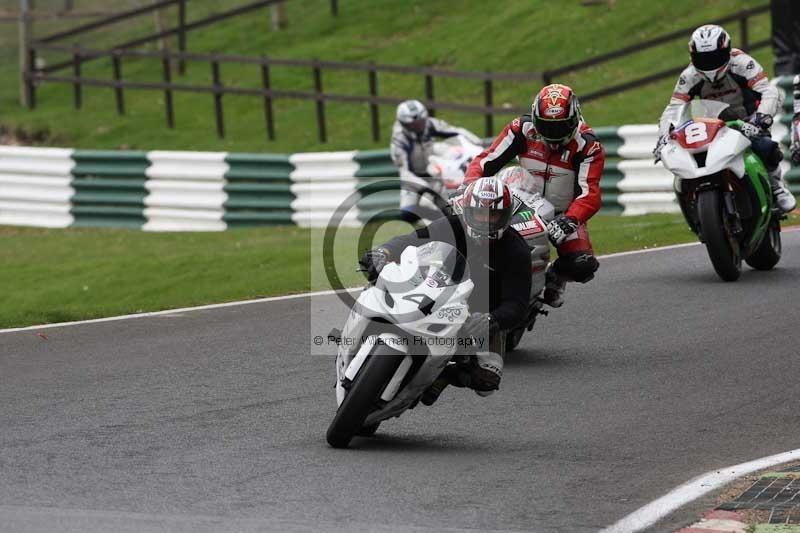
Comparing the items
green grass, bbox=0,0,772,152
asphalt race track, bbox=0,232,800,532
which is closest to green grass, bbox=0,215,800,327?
asphalt race track, bbox=0,232,800,532

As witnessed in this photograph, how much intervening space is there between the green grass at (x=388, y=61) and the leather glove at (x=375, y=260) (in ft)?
50.5

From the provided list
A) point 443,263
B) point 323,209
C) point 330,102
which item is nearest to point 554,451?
point 443,263

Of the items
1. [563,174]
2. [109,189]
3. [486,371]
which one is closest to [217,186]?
[109,189]

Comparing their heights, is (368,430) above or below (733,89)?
below

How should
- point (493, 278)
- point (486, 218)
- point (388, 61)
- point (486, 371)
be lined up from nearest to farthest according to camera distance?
point (486, 371), point (486, 218), point (493, 278), point (388, 61)

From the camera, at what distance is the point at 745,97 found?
491 inches

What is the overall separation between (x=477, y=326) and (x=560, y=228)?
2577mm

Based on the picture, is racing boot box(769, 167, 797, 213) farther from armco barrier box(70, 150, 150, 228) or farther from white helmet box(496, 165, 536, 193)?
armco barrier box(70, 150, 150, 228)

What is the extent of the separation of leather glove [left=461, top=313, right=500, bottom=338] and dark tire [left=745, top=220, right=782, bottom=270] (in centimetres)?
560

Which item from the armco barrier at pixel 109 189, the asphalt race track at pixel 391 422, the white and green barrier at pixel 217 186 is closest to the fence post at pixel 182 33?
the white and green barrier at pixel 217 186

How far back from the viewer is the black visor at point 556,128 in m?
10.2

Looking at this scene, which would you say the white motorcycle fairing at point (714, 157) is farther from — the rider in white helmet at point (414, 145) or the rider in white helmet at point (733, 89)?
the rider in white helmet at point (414, 145)

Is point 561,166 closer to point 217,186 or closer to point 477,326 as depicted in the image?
point 477,326

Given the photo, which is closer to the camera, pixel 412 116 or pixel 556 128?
pixel 556 128
